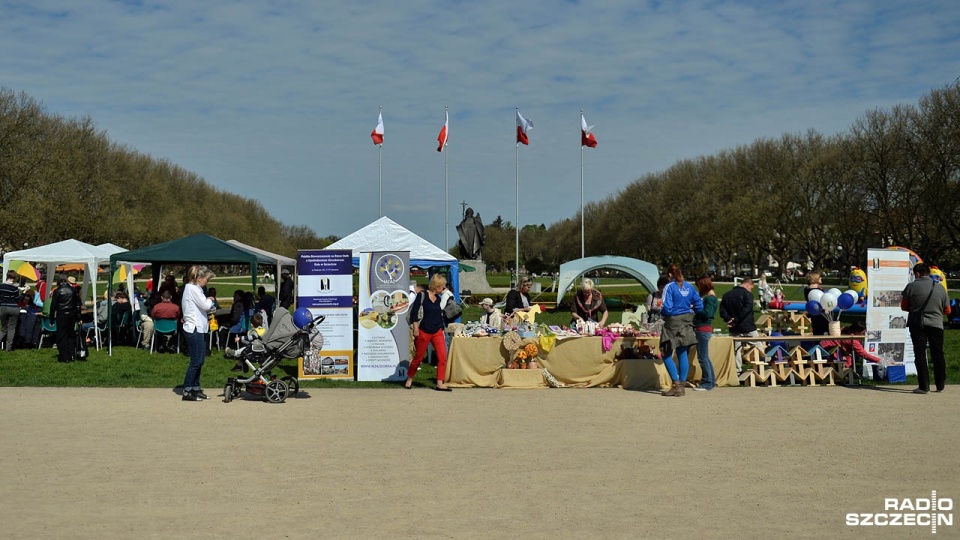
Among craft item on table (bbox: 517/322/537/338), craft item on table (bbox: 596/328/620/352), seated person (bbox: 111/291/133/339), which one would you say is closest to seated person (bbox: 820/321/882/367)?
craft item on table (bbox: 596/328/620/352)

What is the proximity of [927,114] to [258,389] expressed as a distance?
3932cm

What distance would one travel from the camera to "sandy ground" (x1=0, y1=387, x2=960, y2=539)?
5.51m

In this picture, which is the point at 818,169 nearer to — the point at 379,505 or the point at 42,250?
the point at 42,250

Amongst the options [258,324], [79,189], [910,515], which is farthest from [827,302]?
[79,189]

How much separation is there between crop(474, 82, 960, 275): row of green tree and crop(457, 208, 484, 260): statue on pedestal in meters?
21.7

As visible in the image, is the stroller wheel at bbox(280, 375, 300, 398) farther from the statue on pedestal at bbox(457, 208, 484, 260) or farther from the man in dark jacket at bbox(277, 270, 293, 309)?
the statue on pedestal at bbox(457, 208, 484, 260)

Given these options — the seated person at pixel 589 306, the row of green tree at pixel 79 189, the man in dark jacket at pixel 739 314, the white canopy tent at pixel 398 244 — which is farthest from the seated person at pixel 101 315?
the row of green tree at pixel 79 189

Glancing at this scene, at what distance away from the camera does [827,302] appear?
50.6ft

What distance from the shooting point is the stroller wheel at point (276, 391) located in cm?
1105

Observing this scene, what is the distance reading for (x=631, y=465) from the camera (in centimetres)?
727

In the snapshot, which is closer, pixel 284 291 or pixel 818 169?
pixel 284 291

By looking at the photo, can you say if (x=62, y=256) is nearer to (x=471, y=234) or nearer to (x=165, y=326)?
(x=165, y=326)

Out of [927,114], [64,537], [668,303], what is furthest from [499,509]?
[927,114]

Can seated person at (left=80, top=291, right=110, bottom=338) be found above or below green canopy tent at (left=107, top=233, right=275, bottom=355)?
below
